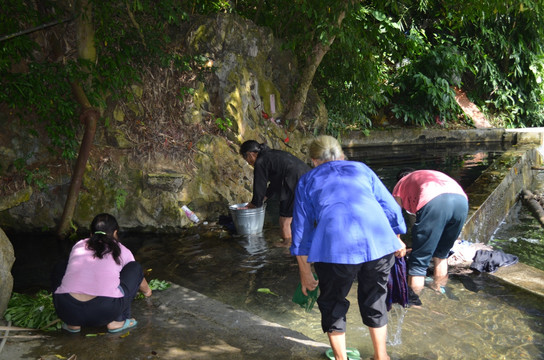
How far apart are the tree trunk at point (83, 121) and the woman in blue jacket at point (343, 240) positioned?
217 inches

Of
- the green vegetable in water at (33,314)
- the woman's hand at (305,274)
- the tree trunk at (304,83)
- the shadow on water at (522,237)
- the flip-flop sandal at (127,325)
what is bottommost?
the shadow on water at (522,237)

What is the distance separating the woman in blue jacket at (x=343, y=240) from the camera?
3.21 meters

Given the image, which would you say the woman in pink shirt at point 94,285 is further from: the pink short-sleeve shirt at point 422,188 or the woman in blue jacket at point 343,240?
the pink short-sleeve shirt at point 422,188

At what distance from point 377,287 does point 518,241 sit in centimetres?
568

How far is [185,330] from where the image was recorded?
13.3 ft

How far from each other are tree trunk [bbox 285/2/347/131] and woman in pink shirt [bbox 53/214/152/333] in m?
8.02

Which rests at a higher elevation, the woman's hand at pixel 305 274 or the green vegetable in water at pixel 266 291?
the woman's hand at pixel 305 274

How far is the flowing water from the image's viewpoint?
400 centimetres

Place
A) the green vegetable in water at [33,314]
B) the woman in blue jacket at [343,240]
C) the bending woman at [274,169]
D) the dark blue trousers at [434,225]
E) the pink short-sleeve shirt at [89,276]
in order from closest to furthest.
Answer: the woman in blue jacket at [343,240]
the pink short-sleeve shirt at [89,276]
the green vegetable in water at [33,314]
the dark blue trousers at [434,225]
the bending woman at [274,169]

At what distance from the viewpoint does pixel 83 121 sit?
795 cm

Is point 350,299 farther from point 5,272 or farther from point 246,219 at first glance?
point 5,272

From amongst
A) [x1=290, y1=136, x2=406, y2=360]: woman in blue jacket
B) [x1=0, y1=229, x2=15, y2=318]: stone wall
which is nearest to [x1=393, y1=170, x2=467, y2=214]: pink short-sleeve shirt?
[x1=290, y1=136, x2=406, y2=360]: woman in blue jacket

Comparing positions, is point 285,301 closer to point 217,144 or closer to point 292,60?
point 217,144

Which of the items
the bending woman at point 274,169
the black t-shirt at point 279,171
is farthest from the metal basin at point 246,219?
the black t-shirt at point 279,171
